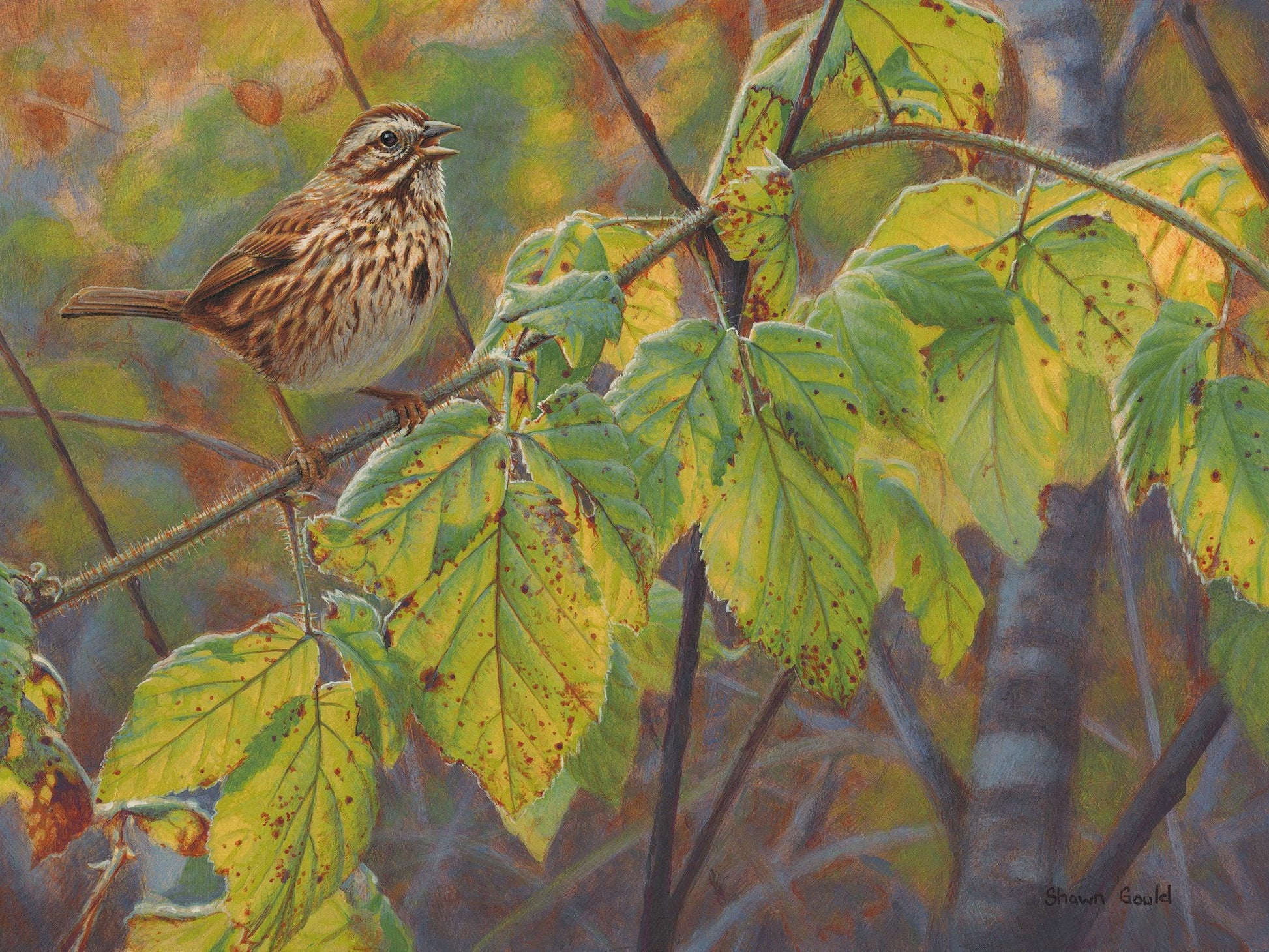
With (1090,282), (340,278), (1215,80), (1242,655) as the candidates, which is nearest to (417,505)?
(340,278)

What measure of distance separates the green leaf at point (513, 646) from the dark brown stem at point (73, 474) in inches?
15.8

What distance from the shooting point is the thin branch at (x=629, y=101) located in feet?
2.46

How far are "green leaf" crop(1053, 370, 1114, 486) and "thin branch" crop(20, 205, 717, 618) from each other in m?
0.43

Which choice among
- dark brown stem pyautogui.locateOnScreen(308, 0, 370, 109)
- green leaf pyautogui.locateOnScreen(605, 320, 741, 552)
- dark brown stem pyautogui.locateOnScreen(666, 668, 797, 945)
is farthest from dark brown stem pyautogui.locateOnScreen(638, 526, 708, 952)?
dark brown stem pyautogui.locateOnScreen(308, 0, 370, 109)

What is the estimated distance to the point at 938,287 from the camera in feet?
1.73

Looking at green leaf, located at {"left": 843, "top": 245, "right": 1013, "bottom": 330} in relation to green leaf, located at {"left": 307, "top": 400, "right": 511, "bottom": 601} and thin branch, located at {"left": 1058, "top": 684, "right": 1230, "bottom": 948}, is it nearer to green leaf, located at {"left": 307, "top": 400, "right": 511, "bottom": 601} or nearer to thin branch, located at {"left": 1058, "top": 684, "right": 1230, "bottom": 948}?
green leaf, located at {"left": 307, "top": 400, "right": 511, "bottom": 601}

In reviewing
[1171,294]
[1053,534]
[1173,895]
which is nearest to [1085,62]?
[1171,294]

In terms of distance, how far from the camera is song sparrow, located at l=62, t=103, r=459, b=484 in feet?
2.22

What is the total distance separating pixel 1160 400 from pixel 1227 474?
52 millimetres

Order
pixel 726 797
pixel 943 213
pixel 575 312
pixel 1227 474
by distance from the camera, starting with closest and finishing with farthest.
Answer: pixel 575 312
pixel 1227 474
pixel 943 213
pixel 726 797

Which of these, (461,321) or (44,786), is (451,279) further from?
(44,786)

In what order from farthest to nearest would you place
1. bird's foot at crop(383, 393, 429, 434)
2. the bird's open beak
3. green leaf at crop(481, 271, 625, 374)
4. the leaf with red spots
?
the bird's open beak → the leaf with red spots → bird's foot at crop(383, 393, 429, 434) → green leaf at crop(481, 271, 625, 374)
